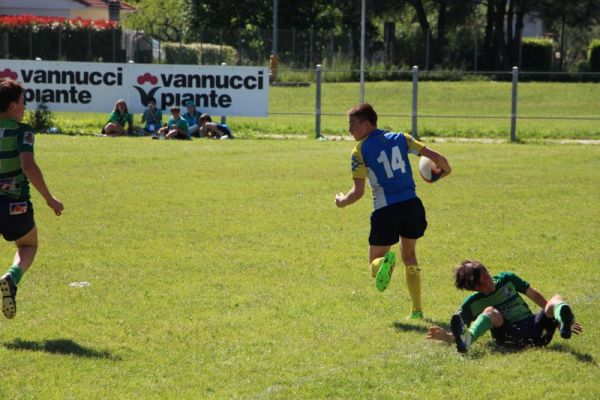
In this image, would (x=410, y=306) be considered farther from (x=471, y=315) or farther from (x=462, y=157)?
(x=462, y=157)

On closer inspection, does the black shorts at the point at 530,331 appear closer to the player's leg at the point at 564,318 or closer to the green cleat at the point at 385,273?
the player's leg at the point at 564,318

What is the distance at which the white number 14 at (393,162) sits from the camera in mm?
7938

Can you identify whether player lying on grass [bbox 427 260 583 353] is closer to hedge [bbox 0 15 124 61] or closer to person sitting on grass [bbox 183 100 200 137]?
person sitting on grass [bbox 183 100 200 137]

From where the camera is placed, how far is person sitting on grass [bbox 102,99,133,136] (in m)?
24.6

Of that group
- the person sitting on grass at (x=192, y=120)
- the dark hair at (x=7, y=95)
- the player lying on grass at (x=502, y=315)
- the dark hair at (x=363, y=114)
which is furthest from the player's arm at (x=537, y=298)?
the person sitting on grass at (x=192, y=120)

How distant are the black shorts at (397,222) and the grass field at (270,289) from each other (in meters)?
0.61

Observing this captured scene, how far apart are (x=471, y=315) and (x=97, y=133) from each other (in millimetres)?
19392

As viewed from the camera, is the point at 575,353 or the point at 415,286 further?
the point at 415,286

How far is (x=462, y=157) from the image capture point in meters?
20.8

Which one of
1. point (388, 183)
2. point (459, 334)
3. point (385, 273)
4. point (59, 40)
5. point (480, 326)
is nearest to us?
point (459, 334)

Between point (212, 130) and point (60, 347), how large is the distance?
17595mm

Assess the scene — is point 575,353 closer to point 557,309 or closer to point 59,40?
point 557,309

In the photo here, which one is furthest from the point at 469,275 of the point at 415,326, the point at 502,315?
the point at 415,326

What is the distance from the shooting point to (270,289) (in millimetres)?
9016
